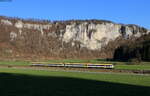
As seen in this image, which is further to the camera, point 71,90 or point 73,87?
point 73,87

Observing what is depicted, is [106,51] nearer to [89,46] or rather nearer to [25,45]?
[89,46]

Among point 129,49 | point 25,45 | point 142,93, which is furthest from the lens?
point 25,45

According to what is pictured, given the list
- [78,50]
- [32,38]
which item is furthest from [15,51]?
[78,50]

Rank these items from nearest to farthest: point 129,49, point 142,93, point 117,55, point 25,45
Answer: point 142,93 < point 129,49 < point 117,55 < point 25,45

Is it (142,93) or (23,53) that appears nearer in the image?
(142,93)

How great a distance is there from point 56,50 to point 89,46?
2022cm

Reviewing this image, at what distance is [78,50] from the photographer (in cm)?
19850

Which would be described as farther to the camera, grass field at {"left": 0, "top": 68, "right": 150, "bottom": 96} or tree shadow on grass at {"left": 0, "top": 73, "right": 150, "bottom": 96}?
grass field at {"left": 0, "top": 68, "right": 150, "bottom": 96}

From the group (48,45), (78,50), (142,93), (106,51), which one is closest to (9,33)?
(48,45)

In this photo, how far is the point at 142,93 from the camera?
19.9 meters

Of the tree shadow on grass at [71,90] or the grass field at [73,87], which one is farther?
the grass field at [73,87]

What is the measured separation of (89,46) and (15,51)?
159 feet

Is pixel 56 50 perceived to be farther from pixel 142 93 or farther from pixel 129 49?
pixel 142 93

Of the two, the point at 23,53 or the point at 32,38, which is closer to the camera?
the point at 23,53
